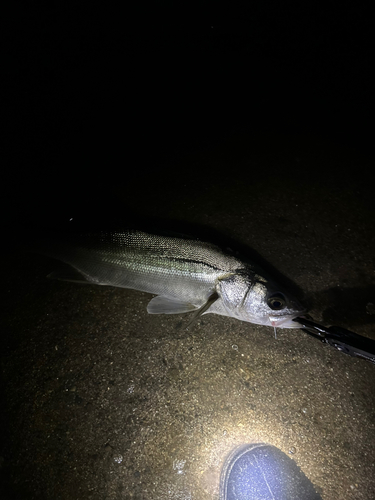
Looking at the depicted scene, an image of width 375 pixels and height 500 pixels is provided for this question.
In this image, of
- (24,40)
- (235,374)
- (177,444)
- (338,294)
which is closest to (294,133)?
(338,294)

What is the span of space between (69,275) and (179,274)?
1.17 metres

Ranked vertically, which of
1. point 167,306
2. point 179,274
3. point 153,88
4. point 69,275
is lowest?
point 167,306

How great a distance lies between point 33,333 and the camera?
2750 millimetres

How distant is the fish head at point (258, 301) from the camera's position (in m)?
2.38

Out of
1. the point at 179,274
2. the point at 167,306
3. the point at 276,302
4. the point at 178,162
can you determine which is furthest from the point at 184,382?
the point at 178,162

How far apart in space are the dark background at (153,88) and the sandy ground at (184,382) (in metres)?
1.16

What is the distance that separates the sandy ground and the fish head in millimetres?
237

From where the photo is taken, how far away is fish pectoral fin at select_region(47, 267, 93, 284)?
9.21 feet

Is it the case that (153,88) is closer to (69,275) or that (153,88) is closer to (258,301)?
(69,275)

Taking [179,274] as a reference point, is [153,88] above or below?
above

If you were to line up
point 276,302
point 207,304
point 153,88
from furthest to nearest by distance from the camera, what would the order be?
point 153,88, point 207,304, point 276,302

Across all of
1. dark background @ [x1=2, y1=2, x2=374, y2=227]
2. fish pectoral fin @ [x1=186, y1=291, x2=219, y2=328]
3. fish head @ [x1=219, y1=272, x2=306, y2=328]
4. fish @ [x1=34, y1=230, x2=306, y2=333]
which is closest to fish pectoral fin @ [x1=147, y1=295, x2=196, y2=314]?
fish @ [x1=34, y1=230, x2=306, y2=333]

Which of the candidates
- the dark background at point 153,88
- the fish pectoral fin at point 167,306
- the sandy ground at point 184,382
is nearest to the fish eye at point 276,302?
the sandy ground at point 184,382

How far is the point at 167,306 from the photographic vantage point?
2.62 m
